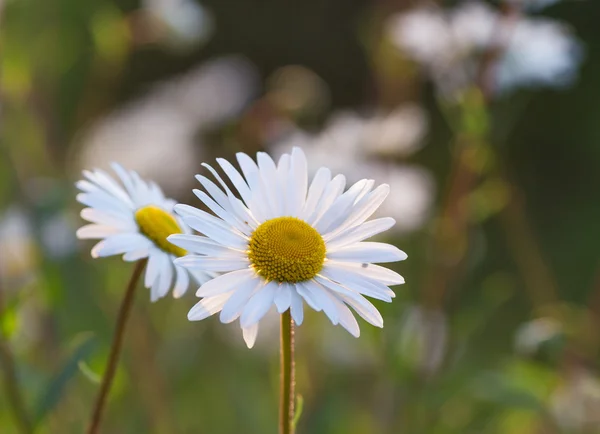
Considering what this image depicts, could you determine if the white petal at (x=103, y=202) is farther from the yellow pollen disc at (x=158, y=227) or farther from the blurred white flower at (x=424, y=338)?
the blurred white flower at (x=424, y=338)

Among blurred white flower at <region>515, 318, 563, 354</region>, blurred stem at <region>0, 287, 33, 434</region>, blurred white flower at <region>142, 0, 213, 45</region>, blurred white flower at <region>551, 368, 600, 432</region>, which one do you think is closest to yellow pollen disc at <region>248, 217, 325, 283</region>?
blurred stem at <region>0, 287, 33, 434</region>

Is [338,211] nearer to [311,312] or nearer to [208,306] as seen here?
[208,306]

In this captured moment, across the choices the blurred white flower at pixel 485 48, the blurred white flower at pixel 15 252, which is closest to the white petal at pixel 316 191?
the blurred white flower at pixel 485 48

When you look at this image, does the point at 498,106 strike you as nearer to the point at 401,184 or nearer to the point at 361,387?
the point at 401,184

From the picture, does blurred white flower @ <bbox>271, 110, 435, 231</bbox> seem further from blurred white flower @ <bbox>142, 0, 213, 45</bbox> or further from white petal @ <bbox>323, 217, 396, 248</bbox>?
white petal @ <bbox>323, 217, 396, 248</bbox>

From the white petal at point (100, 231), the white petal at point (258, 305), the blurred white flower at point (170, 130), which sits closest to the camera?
the white petal at point (258, 305)

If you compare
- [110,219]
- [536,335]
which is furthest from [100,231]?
[536,335]

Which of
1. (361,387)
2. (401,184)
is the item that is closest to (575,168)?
(361,387)
